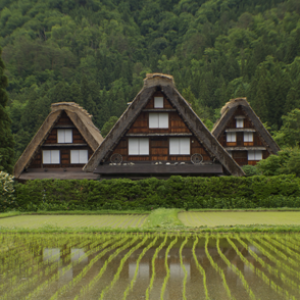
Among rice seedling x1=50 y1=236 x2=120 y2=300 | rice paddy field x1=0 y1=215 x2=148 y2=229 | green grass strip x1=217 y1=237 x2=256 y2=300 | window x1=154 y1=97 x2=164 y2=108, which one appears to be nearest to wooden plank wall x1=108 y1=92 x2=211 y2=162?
window x1=154 y1=97 x2=164 y2=108

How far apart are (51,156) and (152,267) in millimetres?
22630

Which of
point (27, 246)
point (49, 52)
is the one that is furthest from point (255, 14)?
point (27, 246)

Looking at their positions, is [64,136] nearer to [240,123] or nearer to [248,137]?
[240,123]

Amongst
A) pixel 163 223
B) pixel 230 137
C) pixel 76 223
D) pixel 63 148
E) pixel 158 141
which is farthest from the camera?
pixel 230 137

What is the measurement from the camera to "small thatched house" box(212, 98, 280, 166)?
36594 millimetres

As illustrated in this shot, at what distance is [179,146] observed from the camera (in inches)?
917

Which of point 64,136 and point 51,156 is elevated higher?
point 64,136

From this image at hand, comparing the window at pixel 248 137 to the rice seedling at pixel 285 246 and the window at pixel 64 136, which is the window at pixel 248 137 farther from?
the rice seedling at pixel 285 246

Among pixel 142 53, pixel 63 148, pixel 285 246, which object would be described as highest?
pixel 142 53

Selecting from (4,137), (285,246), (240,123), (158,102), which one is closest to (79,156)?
(4,137)

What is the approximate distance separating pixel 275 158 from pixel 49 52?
278 feet

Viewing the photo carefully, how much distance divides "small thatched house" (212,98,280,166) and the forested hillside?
15.7 m

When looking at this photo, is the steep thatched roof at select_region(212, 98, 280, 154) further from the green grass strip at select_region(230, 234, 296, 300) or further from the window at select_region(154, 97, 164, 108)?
the green grass strip at select_region(230, 234, 296, 300)

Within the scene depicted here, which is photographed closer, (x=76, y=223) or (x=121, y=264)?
(x=121, y=264)
